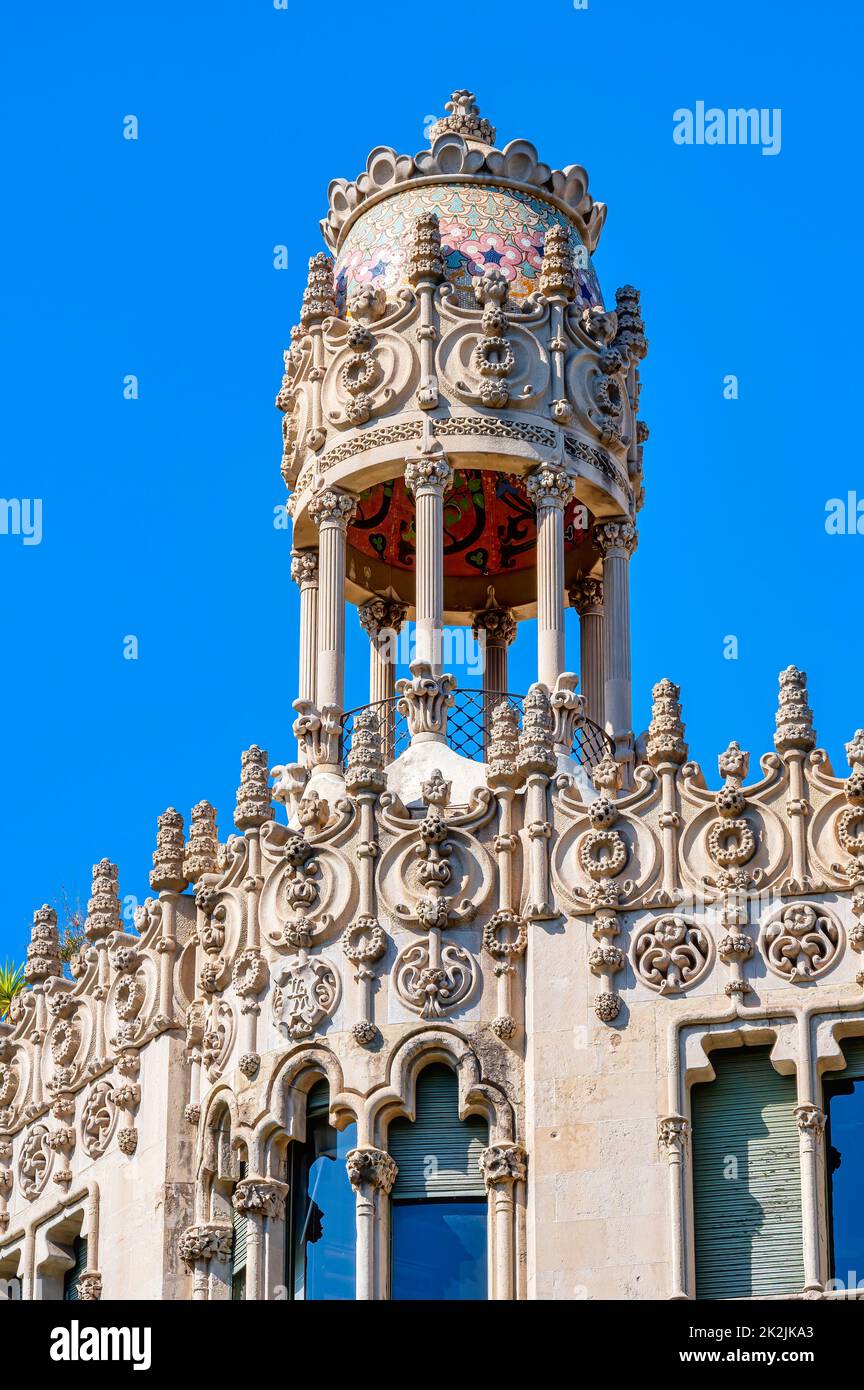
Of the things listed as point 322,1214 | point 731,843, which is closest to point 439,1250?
point 322,1214

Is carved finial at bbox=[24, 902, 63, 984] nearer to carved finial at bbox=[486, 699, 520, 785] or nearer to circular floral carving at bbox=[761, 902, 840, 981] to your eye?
carved finial at bbox=[486, 699, 520, 785]

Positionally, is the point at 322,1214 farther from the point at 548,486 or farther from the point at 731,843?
the point at 548,486

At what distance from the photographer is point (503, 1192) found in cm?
3578

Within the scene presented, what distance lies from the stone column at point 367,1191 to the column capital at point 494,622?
33.0 feet

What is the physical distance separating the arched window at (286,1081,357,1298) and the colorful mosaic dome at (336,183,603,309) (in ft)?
34.6

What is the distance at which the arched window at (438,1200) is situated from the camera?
36.0 m

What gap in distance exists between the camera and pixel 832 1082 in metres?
35.1

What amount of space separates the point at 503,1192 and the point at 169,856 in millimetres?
6458

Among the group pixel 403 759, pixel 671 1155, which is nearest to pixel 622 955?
pixel 671 1155

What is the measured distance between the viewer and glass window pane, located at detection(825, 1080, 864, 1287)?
1359 inches

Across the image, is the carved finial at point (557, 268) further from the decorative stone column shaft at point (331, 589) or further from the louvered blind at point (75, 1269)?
the louvered blind at point (75, 1269)

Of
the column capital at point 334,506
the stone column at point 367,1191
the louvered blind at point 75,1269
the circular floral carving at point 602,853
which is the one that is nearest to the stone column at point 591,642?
the column capital at point 334,506
